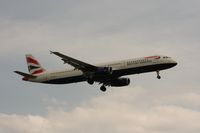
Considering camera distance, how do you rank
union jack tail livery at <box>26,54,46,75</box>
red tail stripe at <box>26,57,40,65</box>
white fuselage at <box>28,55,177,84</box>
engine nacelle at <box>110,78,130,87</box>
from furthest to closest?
red tail stripe at <box>26,57,40,65</box> < union jack tail livery at <box>26,54,46,75</box> < engine nacelle at <box>110,78,130,87</box> < white fuselage at <box>28,55,177,84</box>

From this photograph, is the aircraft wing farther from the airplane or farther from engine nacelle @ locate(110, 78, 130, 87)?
engine nacelle @ locate(110, 78, 130, 87)

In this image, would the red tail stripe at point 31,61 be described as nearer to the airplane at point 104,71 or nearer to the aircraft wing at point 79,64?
the airplane at point 104,71

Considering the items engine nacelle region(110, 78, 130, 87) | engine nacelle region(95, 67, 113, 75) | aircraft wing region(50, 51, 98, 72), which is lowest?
engine nacelle region(110, 78, 130, 87)

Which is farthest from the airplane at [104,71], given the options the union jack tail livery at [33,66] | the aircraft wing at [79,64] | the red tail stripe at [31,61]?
the red tail stripe at [31,61]

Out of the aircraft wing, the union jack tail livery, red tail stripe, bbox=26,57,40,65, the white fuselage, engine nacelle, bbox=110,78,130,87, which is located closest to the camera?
the white fuselage

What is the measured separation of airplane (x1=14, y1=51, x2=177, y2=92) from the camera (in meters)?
88.4

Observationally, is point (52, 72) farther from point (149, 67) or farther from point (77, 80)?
point (149, 67)

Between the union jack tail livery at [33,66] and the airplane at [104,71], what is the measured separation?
8.26 feet

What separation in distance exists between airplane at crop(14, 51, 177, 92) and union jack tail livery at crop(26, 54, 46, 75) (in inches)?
99.1

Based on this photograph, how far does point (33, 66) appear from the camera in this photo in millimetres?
107062

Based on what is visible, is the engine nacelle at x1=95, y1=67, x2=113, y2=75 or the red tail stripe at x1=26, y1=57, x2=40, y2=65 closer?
the engine nacelle at x1=95, y1=67, x2=113, y2=75

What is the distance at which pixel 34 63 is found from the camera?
108 metres

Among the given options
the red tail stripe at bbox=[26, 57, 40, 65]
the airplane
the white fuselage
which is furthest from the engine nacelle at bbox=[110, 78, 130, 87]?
the red tail stripe at bbox=[26, 57, 40, 65]

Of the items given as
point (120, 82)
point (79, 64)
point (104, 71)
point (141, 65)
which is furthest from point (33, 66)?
point (141, 65)
